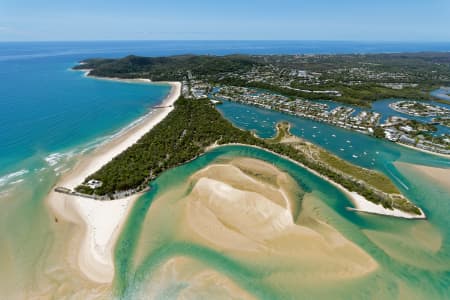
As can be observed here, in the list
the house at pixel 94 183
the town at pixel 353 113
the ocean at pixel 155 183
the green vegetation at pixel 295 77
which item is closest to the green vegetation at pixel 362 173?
the ocean at pixel 155 183

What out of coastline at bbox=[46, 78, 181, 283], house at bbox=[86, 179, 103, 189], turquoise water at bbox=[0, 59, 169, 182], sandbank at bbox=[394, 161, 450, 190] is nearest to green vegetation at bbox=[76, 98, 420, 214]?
house at bbox=[86, 179, 103, 189]

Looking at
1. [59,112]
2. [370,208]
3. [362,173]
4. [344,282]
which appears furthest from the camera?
[59,112]

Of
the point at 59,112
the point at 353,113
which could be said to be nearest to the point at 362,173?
the point at 353,113

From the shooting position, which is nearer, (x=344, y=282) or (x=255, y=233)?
(x=344, y=282)

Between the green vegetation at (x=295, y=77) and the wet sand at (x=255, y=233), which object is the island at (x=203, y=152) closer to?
the wet sand at (x=255, y=233)

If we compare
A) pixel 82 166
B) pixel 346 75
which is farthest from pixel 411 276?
pixel 346 75

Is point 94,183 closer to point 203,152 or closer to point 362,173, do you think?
point 203,152
